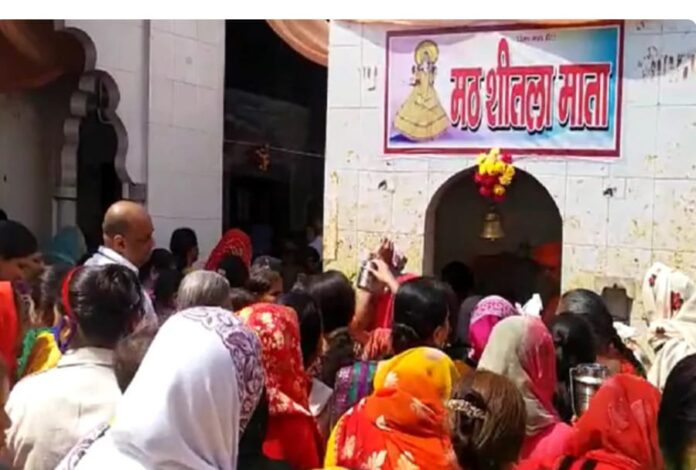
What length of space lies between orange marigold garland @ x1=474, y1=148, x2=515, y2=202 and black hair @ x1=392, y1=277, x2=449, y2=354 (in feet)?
10.2

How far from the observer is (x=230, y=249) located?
5395mm

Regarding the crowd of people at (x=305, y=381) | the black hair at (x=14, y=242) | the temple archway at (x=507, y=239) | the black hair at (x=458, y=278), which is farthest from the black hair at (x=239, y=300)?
the temple archway at (x=507, y=239)

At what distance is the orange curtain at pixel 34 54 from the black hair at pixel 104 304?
13.7ft

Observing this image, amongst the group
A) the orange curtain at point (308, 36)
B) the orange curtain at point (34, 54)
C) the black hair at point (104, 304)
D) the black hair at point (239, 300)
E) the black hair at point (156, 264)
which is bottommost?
the black hair at point (239, 300)

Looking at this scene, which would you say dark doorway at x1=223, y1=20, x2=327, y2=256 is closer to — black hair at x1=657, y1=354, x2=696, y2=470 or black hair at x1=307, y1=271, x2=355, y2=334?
black hair at x1=307, y1=271, x2=355, y2=334

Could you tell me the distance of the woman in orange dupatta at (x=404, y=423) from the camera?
7.68ft

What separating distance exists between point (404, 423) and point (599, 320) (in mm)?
1380

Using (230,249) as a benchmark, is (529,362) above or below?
below

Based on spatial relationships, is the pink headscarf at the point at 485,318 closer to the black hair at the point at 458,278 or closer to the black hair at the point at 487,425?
the black hair at the point at 487,425

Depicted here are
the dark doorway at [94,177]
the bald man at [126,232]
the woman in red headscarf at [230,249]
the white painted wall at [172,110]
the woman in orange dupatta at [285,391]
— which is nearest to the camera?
the woman in orange dupatta at [285,391]

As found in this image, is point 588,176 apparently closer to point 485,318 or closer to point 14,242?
point 485,318

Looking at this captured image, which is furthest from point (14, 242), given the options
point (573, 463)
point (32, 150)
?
point (32, 150)

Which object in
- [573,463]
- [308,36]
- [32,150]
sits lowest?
[573,463]

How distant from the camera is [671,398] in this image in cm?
183
